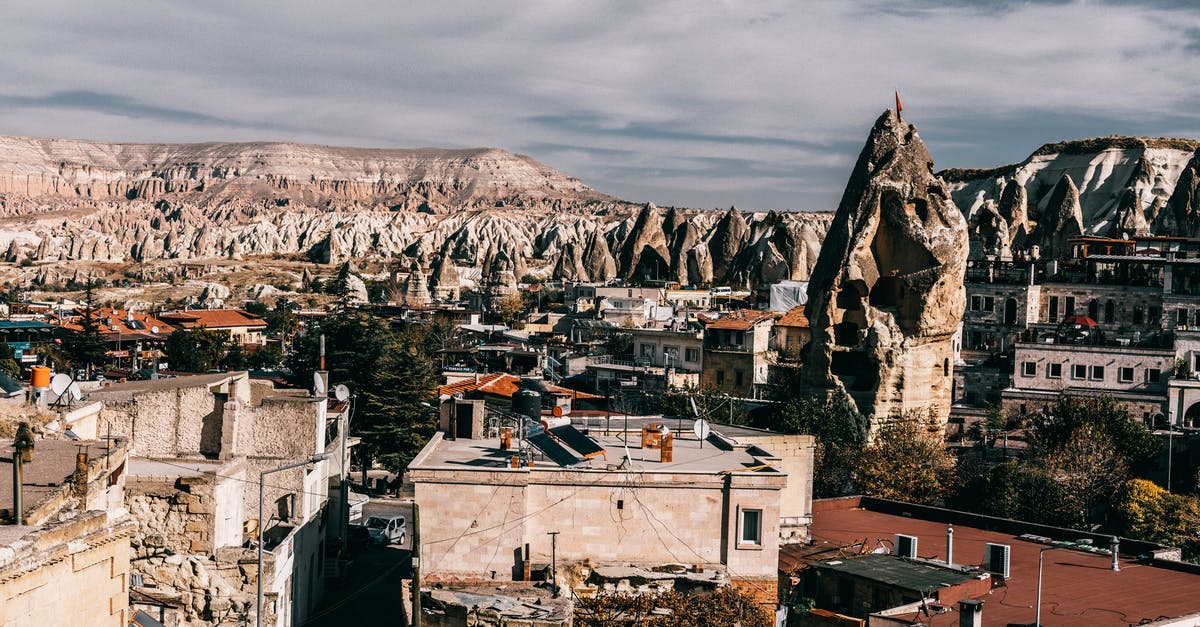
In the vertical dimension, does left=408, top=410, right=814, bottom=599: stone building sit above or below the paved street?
above

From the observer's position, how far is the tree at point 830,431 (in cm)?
4294

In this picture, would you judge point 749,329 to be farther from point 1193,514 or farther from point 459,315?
point 459,315

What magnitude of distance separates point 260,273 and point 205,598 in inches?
6395

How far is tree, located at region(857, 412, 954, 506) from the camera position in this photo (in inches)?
1651

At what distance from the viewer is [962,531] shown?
101ft

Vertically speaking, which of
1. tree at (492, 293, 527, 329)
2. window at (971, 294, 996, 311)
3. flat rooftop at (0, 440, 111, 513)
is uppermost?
window at (971, 294, 996, 311)

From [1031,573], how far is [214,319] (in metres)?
88.7

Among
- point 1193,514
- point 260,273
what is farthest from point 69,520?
point 260,273

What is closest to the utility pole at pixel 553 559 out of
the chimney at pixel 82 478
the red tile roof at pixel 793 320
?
the chimney at pixel 82 478

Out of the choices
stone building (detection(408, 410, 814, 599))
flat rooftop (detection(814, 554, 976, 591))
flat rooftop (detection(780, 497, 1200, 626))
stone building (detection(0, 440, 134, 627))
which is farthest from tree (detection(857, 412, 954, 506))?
stone building (detection(0, 440, 134, 627))

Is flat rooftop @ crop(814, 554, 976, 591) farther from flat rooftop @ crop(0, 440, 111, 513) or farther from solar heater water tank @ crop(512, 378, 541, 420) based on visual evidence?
flat rooftop @ crop(0, 440, 111, 513)

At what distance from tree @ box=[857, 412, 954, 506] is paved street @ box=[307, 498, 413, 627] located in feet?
50.8

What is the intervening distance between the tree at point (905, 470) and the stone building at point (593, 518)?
68.2 ft

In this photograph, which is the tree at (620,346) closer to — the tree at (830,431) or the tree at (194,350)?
the tree at (830,431)
